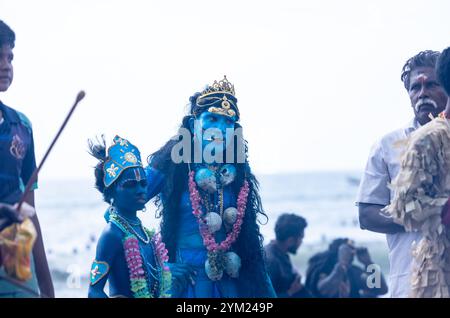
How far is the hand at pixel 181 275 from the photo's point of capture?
5992 mm

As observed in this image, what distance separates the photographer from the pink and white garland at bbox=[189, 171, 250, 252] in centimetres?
600

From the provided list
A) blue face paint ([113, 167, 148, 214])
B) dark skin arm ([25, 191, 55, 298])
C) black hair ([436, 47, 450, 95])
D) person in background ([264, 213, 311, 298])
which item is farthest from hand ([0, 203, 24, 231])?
person in background ([264, 213, 311, 298])

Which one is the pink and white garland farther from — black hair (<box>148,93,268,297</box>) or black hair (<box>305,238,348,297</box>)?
black hair (<box>305,238,348,297</box>)

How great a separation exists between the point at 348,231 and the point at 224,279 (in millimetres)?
17610

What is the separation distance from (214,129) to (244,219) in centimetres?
55

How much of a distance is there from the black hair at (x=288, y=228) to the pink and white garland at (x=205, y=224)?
152cm

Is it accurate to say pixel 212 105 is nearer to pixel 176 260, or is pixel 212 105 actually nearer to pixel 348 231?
pixel 176 260

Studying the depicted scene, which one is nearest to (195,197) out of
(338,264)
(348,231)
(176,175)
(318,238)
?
(176,175)

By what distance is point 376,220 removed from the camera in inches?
231

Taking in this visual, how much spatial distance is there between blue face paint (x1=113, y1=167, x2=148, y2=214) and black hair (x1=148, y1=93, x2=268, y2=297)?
0.43 metres

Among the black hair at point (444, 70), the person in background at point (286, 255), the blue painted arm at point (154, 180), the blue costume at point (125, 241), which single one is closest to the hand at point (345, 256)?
the person in background at point (286, 255)

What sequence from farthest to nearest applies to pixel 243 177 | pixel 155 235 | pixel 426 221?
pixel 243 177
pixel 155 235
pixel 426 221

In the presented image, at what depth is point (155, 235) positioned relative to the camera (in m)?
5.83

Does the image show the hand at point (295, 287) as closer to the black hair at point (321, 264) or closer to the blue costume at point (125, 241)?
the black hair at point (321, 264)
